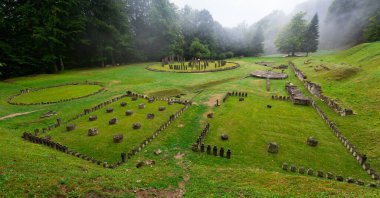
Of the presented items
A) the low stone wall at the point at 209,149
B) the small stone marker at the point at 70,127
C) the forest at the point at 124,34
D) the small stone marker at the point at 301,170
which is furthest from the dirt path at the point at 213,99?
the forest at the point at 124,34

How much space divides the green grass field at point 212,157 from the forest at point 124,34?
1854 cm

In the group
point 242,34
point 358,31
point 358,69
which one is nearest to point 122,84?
point 358,69

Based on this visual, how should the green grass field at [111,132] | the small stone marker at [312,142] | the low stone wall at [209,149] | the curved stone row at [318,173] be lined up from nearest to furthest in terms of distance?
the curved stone row at [318,173] < the low stone wall at [209,149] < the green grass field at [111,132] < the small stone marker at [312,142]

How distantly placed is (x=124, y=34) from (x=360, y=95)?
5095 centimetres

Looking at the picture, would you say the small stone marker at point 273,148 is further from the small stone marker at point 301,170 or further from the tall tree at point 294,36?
the tall tree at point 294,36

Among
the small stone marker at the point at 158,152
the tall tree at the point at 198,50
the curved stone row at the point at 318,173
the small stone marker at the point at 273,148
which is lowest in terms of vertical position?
the curved stone row at the point at 318,173

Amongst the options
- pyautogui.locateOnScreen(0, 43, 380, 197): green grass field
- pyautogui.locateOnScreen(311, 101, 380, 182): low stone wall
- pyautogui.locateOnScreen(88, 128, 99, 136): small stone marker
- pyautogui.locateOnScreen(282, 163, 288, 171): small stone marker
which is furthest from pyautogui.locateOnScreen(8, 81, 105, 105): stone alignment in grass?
Result: pyautogui.locateOnScreen(311, 101, 380, 182): low stone wall

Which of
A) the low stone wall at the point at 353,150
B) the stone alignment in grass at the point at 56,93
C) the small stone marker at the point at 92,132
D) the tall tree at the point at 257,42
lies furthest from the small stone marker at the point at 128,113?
the tall tree at the point at 257,42

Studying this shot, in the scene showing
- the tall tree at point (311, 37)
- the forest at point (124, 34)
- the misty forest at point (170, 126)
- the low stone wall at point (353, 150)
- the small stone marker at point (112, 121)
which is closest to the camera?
the misty forest at point (170, 126)

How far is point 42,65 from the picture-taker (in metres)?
46.6

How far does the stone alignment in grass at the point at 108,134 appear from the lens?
47.3 feet

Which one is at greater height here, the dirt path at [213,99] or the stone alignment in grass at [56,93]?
the stone alignment in grass at [56,93]

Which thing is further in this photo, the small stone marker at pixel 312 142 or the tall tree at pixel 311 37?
the tall tree at pixel 311 37

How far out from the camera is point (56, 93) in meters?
30.2
